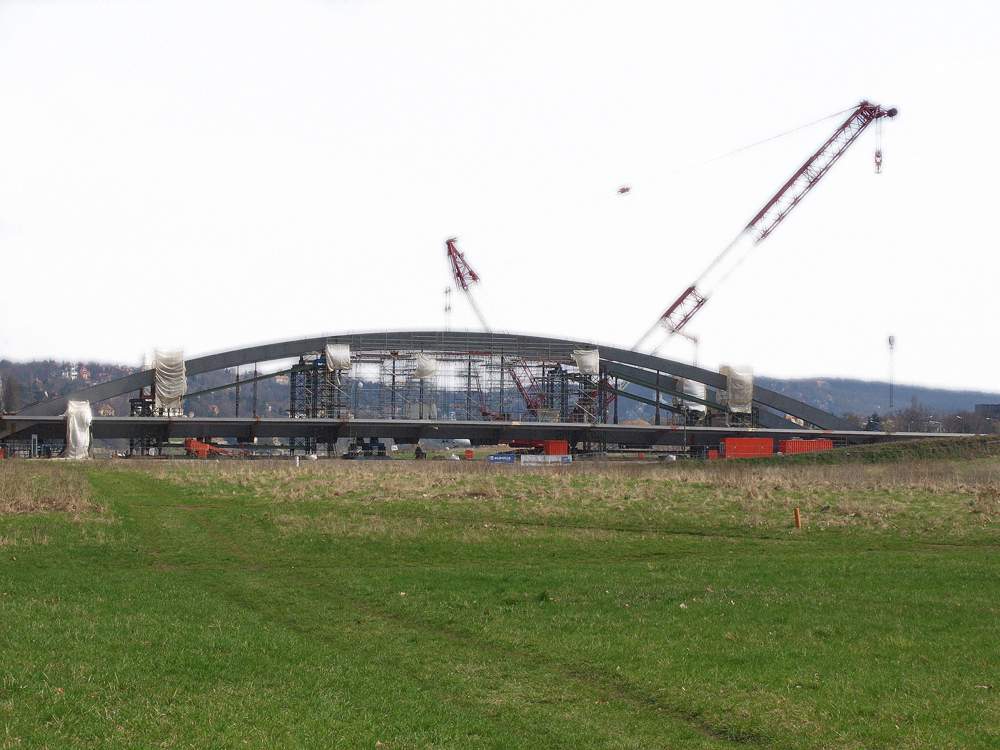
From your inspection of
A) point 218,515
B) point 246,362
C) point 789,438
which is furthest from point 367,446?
point 218,515

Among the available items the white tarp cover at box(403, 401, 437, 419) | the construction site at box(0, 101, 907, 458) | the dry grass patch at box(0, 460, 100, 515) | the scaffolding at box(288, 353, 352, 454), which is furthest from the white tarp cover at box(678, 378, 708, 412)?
the dry grass patch at box(0, 460, 100, 515)

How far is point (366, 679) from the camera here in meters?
9.09

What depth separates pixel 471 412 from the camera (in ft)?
262

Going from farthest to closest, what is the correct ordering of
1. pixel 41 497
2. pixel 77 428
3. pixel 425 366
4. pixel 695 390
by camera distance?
pixel 695 390 → pixel 425 366 → pixel 77 428 → pixel 41 497

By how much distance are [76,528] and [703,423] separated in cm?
7109

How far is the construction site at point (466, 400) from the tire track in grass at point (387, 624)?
170 ft

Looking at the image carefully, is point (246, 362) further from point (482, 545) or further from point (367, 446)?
point (482, 545)

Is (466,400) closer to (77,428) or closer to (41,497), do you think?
(77,428)

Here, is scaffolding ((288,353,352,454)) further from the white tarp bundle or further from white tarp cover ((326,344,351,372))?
the white tarp bundle

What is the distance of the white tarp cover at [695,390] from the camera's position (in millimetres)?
82562

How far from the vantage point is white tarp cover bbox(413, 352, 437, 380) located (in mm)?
75438

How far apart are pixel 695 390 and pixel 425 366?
1088 inches

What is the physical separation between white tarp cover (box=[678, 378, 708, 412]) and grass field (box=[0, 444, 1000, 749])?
58.3 meters

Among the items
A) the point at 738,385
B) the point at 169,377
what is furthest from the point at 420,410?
the point at 738,385
